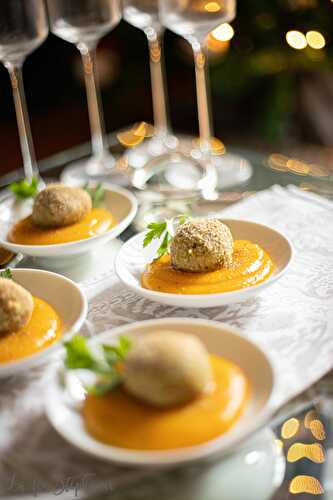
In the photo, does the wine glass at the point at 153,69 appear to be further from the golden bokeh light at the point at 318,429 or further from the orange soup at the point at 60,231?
the golden bokeh light at the point at 318,429

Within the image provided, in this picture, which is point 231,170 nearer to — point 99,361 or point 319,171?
point 319,171

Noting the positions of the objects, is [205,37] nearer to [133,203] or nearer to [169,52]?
[133,203]

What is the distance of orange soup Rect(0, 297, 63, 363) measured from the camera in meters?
1.12

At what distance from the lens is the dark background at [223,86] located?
115 inches

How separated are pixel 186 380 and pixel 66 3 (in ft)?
4.31

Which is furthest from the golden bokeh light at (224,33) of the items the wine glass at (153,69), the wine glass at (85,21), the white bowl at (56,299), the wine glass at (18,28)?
the white bowl at (56,299)

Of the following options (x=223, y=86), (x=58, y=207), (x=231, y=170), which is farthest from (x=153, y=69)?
(x=223, y=86)

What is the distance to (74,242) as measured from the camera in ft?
→ 4.90

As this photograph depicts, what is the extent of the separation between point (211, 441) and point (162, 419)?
7cm

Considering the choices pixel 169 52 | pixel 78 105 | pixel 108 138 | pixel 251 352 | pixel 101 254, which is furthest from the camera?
pixel 78 105

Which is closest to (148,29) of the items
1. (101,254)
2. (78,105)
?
(101,254)

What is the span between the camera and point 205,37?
195 centimetres

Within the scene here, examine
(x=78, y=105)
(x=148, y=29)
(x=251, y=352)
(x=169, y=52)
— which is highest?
(x=148, y=29)

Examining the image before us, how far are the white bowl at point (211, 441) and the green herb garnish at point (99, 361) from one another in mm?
41
